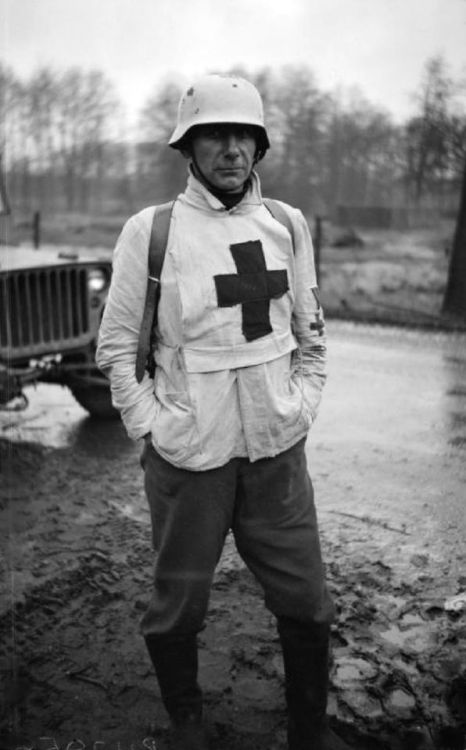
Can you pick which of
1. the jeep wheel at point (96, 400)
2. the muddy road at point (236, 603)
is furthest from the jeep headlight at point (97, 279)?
the muddy road at point (236, 603)

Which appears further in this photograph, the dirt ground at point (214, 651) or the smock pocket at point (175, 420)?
the dirt ground at point (214, 651)

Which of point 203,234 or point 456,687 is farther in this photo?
point 456,687

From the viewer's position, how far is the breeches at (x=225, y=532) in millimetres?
2209

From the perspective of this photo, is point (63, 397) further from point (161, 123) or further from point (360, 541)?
point (161, 123)

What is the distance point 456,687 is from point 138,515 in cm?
204

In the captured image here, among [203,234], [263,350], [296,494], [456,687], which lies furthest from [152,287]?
[456,687]

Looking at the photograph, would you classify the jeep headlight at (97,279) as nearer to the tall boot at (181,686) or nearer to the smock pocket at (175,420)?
the smock pocket at (175,420)

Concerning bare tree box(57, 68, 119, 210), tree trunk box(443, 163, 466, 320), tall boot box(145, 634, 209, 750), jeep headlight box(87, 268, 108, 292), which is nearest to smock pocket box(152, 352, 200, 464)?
tall boot box(145, 634, 209, 750)

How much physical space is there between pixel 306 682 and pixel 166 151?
139ft

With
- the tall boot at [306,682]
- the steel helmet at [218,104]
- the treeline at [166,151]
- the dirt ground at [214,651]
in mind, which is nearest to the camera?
the steel helmet at [218,104]

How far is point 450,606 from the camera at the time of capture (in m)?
3.10

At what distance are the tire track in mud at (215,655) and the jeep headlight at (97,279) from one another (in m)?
2.22

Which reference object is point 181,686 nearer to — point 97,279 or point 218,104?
point 218,104

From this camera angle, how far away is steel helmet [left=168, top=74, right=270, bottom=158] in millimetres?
2168
